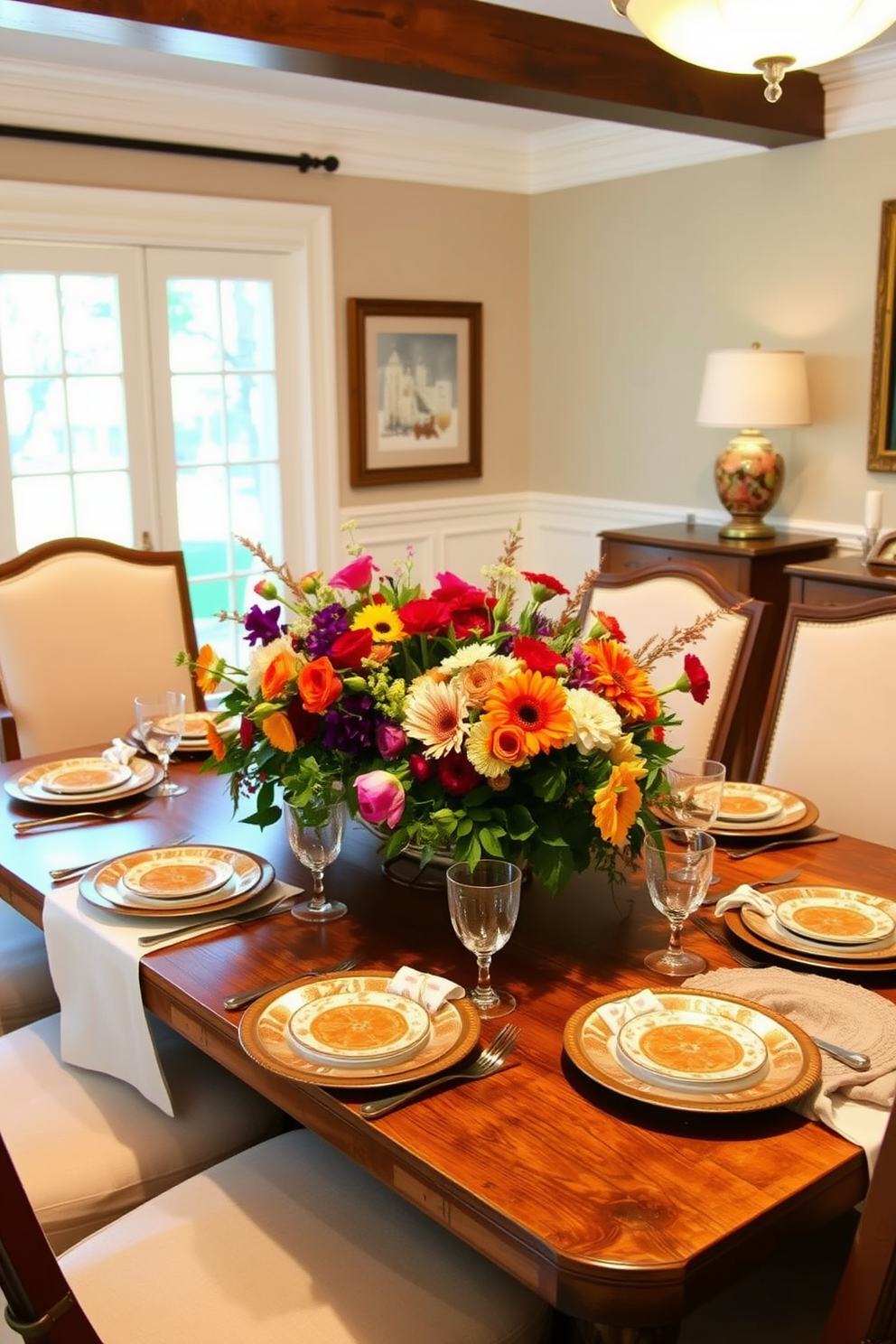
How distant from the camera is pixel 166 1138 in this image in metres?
1.67

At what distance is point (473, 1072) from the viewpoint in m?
1.30

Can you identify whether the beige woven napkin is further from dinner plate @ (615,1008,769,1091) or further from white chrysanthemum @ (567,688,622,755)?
white chrysanthemum @ (567,688,622,755)

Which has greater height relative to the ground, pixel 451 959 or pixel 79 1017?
pixel 451 959

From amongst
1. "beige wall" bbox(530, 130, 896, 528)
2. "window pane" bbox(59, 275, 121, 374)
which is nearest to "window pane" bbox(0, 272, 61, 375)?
"window pane" bbox(59, 275, 121, 374)

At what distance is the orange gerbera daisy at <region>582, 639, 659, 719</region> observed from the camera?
5.24 feet

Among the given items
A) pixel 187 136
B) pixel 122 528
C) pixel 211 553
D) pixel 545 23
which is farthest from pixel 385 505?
pixel 545 23

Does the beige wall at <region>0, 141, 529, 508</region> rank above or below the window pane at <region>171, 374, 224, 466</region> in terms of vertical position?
above

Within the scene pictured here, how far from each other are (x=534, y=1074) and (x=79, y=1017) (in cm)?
73

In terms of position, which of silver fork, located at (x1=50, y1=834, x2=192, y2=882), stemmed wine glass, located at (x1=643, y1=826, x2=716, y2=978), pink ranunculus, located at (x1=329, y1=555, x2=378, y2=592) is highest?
pink ranunculus, located at (x1=329, y1=555, x2=378, y2=592)

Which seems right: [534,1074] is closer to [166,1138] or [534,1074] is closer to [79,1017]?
[166,1138]

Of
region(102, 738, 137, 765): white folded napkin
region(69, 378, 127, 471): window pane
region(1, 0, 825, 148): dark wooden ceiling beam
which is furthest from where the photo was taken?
region(69, 378, 127, 471): window pane

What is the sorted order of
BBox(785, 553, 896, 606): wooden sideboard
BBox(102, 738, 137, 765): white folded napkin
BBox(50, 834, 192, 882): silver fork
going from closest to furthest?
BBox(50, 834, 192, 882): silver fork, BBox(102, 738, 137, 765): white folded napkin, BBox(785, 553, 896, 606): wooden sideboard

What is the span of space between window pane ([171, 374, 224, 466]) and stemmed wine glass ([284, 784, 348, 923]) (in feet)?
9.81

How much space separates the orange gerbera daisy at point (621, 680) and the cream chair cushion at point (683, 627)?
710 millimetres
